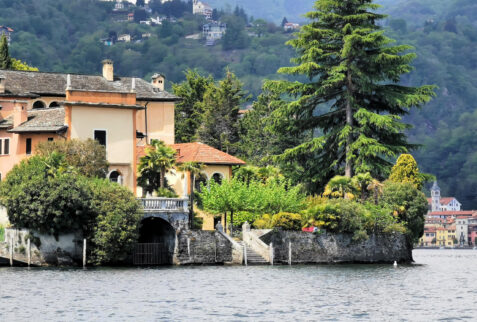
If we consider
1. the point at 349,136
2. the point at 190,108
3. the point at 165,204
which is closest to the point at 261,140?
the point at 190,108

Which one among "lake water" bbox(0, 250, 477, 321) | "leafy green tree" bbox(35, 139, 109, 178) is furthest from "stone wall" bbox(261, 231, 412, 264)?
"leafy green tree" bbox(35, 139, 109, 178)

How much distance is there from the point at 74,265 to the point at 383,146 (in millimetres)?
25011

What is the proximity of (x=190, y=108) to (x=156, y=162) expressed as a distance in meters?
29.7

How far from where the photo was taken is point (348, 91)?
249 feet

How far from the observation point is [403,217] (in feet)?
237

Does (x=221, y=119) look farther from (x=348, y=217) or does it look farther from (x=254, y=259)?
(x=254, y=259)

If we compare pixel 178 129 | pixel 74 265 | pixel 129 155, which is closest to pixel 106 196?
pixel 74 265

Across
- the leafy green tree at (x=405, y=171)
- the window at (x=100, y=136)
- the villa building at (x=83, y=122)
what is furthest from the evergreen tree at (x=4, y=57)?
the leafy green tree at (x=405, y=171)

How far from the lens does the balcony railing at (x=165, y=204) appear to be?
205 feet

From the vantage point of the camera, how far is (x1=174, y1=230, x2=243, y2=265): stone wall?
207 feet

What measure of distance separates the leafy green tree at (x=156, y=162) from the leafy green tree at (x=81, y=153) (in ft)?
10.3

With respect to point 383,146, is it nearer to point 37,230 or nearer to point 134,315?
point 37,230

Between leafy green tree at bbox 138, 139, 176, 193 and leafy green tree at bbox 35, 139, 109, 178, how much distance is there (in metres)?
3.14

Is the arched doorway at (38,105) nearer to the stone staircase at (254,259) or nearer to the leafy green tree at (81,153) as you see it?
the leafy green tree at (81,153)
